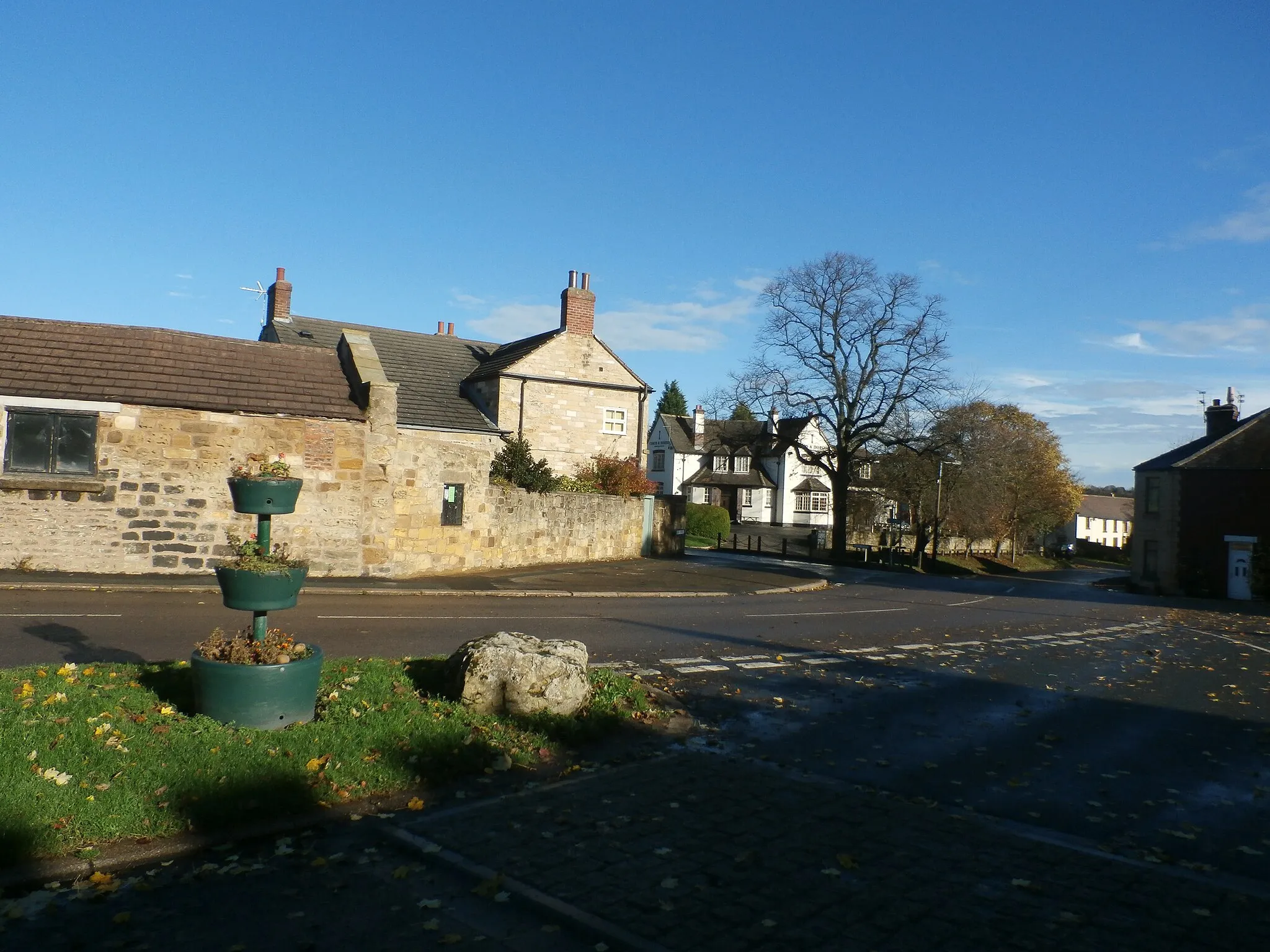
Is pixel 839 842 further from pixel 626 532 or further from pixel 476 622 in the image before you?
pixel 626 532

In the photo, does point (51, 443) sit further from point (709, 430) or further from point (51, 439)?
point (709, 430)

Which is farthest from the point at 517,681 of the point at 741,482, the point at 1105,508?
the point at 1105,508

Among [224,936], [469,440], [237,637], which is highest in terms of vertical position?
[469,440]

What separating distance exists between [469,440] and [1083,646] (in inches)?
878

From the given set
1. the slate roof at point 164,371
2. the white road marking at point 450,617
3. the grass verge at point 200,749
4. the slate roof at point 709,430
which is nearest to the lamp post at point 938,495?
the slate roof at point 709,430

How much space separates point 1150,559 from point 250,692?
151ft

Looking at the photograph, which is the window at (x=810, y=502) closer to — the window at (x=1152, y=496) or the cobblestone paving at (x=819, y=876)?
the window at (x=1152, y=496)

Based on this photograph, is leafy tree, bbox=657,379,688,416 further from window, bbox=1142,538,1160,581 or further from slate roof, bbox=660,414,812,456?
window, bbox=1142,538,1160,581

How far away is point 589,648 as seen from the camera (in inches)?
518

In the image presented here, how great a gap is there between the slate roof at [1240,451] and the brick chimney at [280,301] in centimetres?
3728

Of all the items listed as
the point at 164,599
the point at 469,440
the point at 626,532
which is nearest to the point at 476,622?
the point at 164,599

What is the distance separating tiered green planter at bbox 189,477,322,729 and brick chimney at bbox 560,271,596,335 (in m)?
33.0

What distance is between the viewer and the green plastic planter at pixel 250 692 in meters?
7.13

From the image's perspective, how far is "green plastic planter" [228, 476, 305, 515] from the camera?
25.1ft
